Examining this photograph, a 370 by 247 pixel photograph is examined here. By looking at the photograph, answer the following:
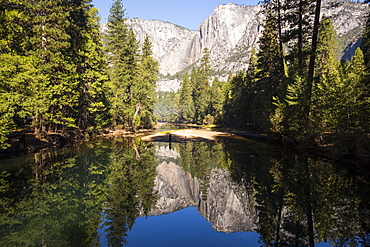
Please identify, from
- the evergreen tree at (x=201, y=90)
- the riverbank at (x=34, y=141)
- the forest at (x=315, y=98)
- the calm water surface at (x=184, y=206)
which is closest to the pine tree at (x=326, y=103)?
the forest at (x=315, y=98)

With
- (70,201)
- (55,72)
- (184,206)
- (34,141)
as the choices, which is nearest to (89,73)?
(55,72)

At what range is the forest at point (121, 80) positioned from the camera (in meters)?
15.6

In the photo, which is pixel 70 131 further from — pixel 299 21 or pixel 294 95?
pixel 299 21

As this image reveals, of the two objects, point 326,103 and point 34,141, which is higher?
point 326,103

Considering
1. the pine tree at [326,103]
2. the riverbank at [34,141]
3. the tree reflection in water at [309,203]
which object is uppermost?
the pine tree at [326,103]

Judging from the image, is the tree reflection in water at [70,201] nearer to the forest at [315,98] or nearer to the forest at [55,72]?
the forest at [55,72]

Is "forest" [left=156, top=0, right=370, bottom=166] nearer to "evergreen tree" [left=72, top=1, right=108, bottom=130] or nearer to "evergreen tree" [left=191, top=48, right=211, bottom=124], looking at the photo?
"evergreen tree" [left=72, top=1, right=108, bottom=130]

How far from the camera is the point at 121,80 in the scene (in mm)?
45281

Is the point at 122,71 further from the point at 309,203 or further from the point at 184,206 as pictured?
the point at 309,203

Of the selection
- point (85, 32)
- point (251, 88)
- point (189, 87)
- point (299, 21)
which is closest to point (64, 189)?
point (299, 21)

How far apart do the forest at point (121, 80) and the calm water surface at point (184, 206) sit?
13.4 feet

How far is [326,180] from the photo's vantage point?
1173 centimetres

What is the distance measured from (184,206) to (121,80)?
39.1 metres

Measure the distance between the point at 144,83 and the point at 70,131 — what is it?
19.4m
